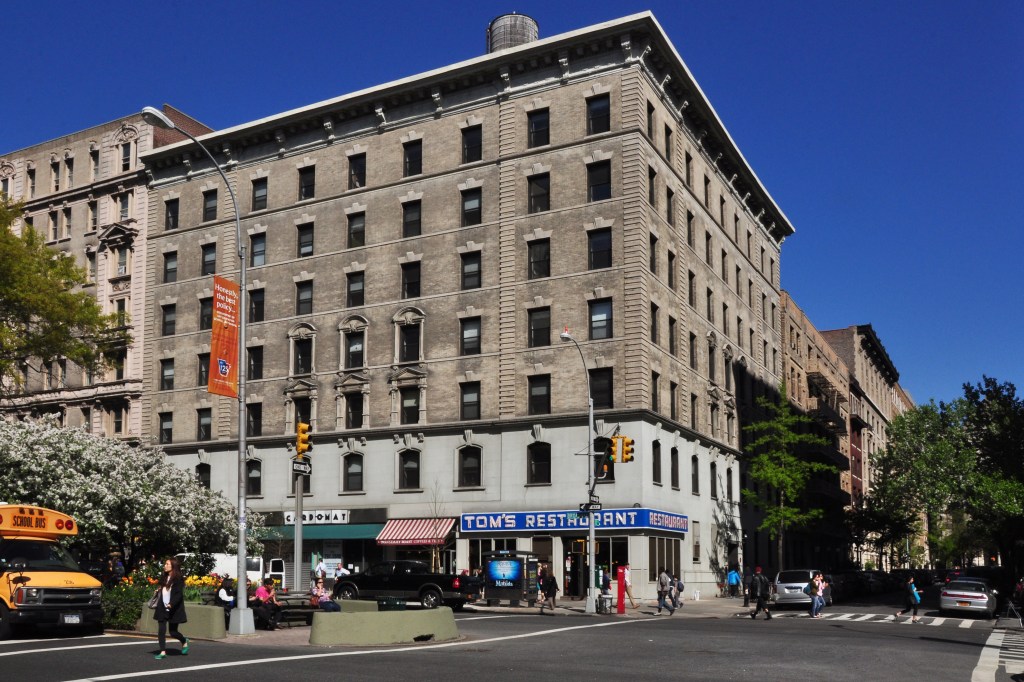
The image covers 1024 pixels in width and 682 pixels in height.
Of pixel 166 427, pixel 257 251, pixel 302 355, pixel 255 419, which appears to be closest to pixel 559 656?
pixel 302 355

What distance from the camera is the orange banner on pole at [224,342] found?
26.6 metres

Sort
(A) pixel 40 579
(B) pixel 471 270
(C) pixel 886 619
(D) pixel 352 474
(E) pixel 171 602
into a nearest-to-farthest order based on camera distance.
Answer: (E) pixel 171 602 → (A) pixel 40 579 → (C) pixel 886 619 → (B) pixel 471 270 → (D) pixel 352 474

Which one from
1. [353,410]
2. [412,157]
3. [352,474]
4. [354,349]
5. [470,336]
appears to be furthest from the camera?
[412,157]

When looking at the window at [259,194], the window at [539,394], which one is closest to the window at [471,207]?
the window at [539,394]

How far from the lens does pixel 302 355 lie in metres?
55.0

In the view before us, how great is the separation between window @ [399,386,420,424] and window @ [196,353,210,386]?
42.6ft

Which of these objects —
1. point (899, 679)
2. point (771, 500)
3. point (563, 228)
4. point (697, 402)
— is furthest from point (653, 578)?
point (899, 679)

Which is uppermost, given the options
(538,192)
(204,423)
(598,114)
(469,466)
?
(598,114)

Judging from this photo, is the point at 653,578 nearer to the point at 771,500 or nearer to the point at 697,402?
the point at 697,402

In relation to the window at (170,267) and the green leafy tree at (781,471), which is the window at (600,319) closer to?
the green leafy tree at (781,471)

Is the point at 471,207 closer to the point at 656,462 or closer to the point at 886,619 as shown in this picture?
the point at 656,462

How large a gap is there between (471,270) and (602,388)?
29.2ft

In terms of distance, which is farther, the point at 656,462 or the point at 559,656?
the point at 656,462

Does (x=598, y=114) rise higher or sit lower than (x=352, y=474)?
higher
